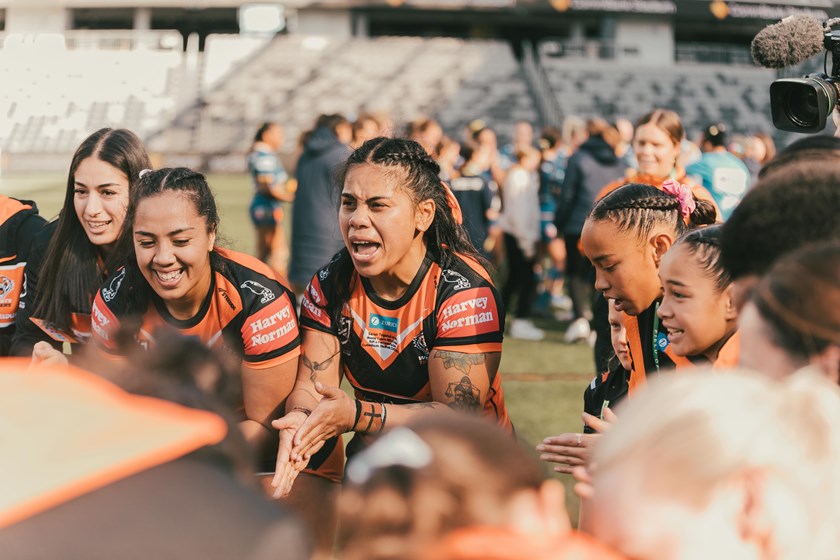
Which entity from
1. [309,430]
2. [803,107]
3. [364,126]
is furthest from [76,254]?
[364,126]

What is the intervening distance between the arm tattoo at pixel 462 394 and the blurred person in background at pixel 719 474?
175 cm

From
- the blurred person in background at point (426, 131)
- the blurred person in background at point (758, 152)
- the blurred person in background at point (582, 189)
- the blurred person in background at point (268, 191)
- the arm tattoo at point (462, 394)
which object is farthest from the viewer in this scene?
the blurred person in background at point (268, 191)

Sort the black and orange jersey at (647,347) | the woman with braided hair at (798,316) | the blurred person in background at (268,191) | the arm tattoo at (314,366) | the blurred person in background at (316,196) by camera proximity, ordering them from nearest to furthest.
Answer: the woman with braided hair at (798,316) < the black and orange jersey at (647,347) < the arm tattoo at (314,366) < the blurred person in background at (316,196) < the blurred person in background at (268,191)

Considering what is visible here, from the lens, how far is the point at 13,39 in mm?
37562

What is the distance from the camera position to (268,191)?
1116cm

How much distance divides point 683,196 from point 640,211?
40cm

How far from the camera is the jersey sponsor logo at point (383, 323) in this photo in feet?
10.7

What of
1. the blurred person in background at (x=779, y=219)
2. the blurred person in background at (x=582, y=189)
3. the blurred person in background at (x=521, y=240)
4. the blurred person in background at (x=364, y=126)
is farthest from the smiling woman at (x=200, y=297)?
the blurred person in background at (x=521, y=240)

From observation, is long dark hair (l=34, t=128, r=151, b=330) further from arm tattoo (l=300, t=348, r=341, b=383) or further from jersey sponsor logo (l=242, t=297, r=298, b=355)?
arm tattoo (l=300, t=348, r=341, b=383)

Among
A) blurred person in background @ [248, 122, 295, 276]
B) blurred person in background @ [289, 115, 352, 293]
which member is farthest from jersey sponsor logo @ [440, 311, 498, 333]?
blurred person in background @ [248, 122, 295, 276]

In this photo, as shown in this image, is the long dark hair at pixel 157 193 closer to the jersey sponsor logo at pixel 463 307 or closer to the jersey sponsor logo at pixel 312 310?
the jersey sponsor logo at pixel 312 310

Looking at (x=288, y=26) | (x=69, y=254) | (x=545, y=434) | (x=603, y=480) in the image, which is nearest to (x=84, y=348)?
(x=69, y=254)

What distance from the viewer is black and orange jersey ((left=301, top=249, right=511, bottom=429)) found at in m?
3.18

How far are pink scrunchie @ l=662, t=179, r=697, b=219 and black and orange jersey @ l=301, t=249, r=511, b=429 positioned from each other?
763mm
